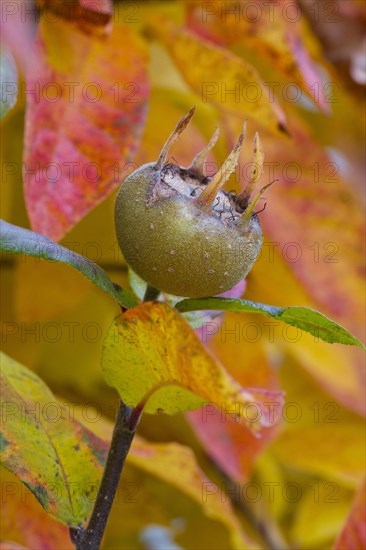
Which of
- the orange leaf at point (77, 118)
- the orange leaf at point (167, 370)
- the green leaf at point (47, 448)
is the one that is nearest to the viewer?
the orange leaf at point (167, 370)

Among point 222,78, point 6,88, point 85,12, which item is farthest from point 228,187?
point 6,88

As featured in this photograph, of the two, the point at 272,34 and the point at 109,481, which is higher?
the point at 272,34

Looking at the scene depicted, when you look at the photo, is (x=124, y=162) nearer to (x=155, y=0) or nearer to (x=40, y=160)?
(x=40, y=160)

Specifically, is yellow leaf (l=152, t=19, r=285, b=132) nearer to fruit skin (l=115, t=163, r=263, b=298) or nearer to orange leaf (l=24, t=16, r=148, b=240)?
orange leaf (l=24, t=16, r=148, b=240)

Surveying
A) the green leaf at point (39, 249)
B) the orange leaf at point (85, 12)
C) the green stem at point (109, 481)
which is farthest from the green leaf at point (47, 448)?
the orange leaf at point (85, 12)

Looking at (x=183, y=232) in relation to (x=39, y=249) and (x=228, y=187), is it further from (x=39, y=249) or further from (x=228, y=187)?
(x=228, y=187)

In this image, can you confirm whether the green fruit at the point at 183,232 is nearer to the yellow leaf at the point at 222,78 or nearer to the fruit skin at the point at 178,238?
the fruit skin at the point at 178,238
